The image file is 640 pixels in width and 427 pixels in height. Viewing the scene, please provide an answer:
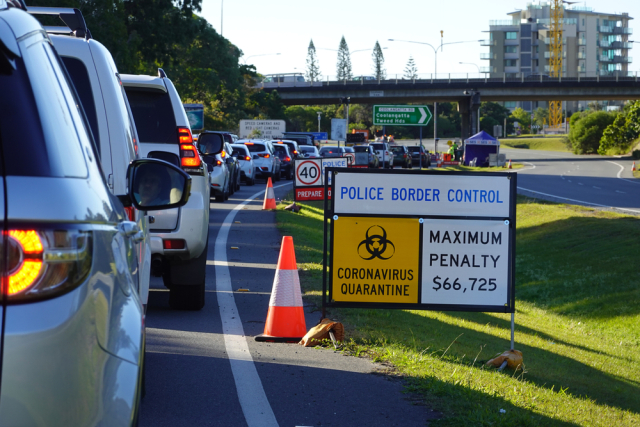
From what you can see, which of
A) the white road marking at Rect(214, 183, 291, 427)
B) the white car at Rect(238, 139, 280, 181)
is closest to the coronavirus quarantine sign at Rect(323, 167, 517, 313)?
the white road marking at Rect(214, 183, 291, 427)

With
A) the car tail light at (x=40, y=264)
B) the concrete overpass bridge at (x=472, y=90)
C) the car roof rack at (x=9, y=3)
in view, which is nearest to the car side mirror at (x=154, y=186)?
the car roof rack at (x=9, y=3)

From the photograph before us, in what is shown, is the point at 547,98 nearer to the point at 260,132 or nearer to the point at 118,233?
the point at 260,132

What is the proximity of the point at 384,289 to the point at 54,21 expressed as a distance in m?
28.6

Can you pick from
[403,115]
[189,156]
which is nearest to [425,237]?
[189,156]

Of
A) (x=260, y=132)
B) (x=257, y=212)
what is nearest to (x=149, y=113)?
(x=257, y=212)

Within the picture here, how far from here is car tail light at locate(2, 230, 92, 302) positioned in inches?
75.6

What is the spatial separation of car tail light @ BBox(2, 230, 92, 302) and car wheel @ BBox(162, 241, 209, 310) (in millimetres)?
5816

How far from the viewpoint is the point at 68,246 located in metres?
2.01

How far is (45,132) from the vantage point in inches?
83.9

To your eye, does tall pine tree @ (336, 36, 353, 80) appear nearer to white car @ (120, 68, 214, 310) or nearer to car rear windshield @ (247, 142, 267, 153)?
car rear windshield @ (247, 142, 267, 153)

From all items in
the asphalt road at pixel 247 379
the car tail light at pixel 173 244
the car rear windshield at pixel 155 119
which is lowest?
the asphalt road at pixel 247 379

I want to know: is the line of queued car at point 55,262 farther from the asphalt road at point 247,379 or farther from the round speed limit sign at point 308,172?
the round speed limit sign at point 308,172

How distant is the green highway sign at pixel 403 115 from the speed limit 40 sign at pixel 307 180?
622 centimetres

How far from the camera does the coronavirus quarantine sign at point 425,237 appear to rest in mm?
7020
